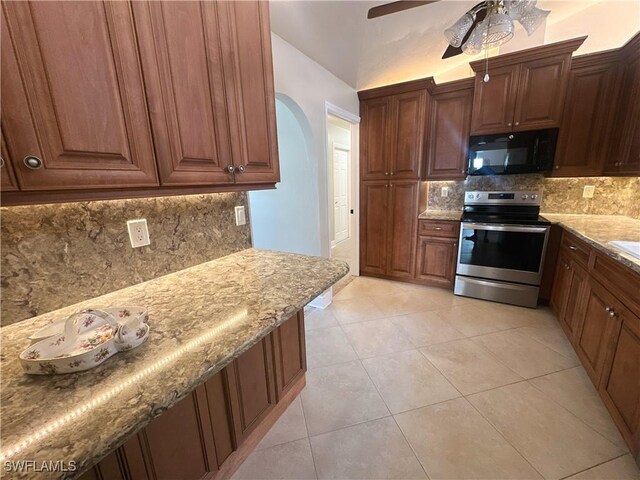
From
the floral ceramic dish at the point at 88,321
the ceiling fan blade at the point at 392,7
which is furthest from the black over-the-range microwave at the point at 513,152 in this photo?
the floral ceramic dish at the point at 88,321

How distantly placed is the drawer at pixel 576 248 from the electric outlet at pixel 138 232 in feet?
8.99

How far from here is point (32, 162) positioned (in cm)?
64

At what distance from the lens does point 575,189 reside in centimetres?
274

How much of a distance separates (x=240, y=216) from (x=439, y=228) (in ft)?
7.79

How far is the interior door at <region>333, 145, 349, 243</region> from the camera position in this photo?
16.7 ft

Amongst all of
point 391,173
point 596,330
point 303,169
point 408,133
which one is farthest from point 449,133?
point 596,330

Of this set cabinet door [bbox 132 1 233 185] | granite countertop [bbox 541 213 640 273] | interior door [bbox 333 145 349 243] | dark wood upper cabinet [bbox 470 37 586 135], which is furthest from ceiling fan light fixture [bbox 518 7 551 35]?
interior door [bbox 333 145 349 243]

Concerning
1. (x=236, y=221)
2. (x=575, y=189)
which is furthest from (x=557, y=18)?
(x=236, y=221)

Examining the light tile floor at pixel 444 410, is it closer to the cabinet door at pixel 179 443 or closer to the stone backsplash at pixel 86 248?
the cabinet door at pixel 179 443

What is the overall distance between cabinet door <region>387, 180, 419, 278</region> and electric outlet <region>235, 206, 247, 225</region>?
214 centimetres

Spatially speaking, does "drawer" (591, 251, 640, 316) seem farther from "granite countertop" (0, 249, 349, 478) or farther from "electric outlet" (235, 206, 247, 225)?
"electric outlet" (235, 206, 247, 225)

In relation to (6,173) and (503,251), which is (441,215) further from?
(6,173)

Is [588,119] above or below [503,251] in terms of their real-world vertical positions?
above

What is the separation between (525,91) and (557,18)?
911mm
